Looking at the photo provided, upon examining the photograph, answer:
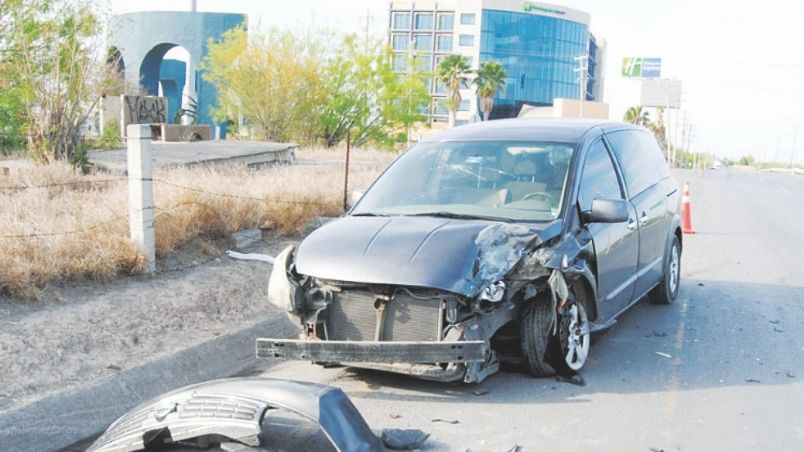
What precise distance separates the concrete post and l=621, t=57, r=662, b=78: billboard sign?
109105 mm

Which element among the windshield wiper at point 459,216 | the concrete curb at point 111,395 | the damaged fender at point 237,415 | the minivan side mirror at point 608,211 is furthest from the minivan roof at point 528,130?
the damaged fender at point 237,415

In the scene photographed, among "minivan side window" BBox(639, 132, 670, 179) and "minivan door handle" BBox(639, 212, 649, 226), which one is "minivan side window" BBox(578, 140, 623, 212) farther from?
"minivan side window" BBox(639, 132, 670, 179)

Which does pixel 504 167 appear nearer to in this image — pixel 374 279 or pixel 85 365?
pixel 374 279

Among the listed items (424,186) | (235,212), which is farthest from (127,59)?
(424,186)

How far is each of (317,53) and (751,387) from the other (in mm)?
26560

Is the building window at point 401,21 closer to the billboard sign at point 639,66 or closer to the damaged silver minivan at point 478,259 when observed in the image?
the billboard sign at point 639,66

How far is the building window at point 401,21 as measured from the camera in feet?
389

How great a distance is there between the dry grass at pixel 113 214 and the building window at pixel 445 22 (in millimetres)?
106335

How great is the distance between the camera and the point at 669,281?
8.51 m

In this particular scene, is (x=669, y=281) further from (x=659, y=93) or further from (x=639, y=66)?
(x=639, y=66)

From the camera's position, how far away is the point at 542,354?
18.7 ft

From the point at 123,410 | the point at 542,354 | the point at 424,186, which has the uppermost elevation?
the point at 424,186

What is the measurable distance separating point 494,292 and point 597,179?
1.99 m

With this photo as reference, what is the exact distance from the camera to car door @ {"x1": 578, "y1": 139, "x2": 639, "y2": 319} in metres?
6.37
